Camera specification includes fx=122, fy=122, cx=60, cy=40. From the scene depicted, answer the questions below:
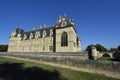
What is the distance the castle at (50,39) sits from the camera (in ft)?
104

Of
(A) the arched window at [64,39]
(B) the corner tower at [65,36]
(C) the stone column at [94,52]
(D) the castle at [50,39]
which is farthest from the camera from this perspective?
(A) the arched window at [64,39]

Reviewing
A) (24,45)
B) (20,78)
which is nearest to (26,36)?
(24,45)

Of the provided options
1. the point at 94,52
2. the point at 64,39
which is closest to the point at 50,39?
the point at 64,39

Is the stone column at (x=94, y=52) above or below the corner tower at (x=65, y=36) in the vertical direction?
below

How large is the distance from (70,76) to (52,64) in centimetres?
552

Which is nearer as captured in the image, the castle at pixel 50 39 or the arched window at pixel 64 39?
the castle at pixel 50 39

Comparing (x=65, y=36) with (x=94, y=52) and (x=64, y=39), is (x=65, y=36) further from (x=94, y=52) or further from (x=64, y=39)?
(x=94, y=52)

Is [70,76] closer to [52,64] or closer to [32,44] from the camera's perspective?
[52,64]

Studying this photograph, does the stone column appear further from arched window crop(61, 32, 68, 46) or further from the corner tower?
arched window crop(61, 32, 68, 46)

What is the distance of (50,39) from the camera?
37.7 metres

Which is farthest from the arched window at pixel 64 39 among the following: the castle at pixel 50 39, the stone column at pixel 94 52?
the stone column at pixel 94 52

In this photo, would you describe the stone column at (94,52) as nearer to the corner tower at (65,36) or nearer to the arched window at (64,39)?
the corner tower at (65,36)

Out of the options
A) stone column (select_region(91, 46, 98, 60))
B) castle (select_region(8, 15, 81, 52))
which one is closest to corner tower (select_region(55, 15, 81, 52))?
castle (select_region(8, 15, 81, 52))

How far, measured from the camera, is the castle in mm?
31703
